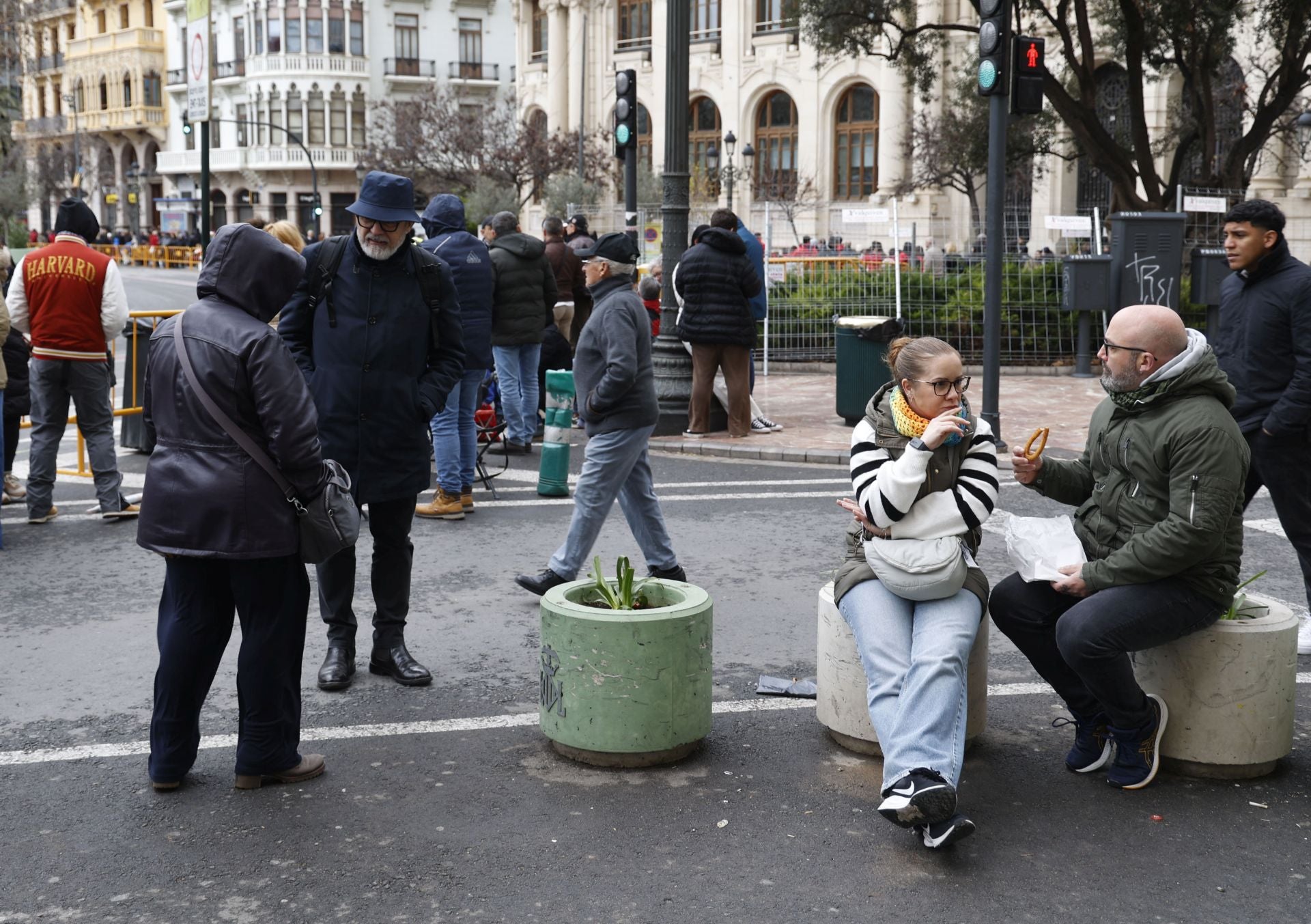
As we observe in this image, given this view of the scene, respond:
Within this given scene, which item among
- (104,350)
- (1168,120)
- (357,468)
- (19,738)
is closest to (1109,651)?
(357,468)

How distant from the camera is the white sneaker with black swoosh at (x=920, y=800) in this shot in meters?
3.88

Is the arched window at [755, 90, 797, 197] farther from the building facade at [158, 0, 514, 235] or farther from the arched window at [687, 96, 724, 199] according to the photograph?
the building facade at [158, 0, 514, 235]

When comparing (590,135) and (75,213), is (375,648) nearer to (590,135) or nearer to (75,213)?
(75,213)

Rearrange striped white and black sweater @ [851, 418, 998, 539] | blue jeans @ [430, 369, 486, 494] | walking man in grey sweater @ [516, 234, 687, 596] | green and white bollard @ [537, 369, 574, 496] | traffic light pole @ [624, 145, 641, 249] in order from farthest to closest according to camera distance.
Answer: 1. traffic light pole @ [624, 145, 641, 249]
2. green and white bollard @ [537, 369, 574, 496]
3. blue jeans @ [430, 369, 486, 494]
4. walking man in grey sweater @ [516, 234, 687, 596]
5. striped white and black sweater @ [851, 418, 998, 539]

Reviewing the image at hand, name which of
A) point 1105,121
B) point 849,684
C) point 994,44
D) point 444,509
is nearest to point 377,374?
point 849,684

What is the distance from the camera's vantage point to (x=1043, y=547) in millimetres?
4578

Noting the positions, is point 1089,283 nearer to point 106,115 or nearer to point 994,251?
point 994,251

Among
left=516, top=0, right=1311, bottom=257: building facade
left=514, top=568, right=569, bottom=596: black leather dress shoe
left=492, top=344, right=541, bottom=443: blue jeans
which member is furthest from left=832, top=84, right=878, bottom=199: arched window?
left=514, top=568, right=569, bottom=596: black leather dress shoe

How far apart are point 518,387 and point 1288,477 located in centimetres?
651

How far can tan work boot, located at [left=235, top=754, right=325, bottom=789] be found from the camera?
447cm

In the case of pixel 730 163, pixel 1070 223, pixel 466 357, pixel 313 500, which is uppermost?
pixel 730 163

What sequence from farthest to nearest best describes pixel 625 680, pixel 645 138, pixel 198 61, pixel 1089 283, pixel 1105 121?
pixel 645 138 < pixel 1105 121 < pixel 1089 283 < pixel 198 61 < pixel 625 680

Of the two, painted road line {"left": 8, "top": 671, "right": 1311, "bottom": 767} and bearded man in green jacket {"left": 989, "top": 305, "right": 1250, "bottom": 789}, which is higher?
bearded man in green jacket {"left": 989, "top": 305, "right": 1250, "bottom": 789}

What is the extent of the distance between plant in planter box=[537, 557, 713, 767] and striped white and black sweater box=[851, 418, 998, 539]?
692 mm
